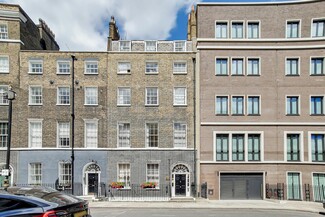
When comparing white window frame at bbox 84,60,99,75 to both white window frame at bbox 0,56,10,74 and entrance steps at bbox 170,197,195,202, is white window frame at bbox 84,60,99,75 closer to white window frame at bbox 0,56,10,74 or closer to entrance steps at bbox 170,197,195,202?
white window frame at bbox 0,56,10,74

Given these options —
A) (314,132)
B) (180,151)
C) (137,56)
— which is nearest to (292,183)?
(314,132)

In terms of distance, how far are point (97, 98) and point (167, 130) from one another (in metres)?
7.29

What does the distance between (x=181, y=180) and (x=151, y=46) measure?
13.8m

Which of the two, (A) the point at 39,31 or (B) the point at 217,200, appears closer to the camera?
(B) the point at 217,200

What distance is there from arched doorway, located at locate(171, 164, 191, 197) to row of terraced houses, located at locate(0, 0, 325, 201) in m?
0.09

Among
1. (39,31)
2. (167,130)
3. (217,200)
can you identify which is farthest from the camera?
(39,31)

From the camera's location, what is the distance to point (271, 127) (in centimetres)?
2641

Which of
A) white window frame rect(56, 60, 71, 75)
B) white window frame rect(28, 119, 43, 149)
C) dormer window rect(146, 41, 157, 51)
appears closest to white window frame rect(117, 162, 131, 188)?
white window frame rect(28, 119, 43, 149)

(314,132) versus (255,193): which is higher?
(314,132)

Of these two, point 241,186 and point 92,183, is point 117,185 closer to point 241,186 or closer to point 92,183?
point 92,183

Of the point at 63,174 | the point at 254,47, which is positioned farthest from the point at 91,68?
the point at 254,47

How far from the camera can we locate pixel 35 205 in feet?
19.7

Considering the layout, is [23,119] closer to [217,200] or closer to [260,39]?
[217,200]

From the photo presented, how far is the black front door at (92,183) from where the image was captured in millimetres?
26656
